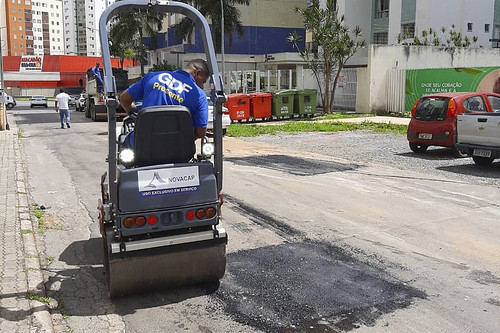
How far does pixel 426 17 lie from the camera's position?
39.1 metres

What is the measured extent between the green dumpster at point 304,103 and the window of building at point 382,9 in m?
21.4

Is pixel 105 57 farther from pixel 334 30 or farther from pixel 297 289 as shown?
pixel 334 30

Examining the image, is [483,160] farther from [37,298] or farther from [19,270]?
[37,298]

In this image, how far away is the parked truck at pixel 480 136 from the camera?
1112 cm

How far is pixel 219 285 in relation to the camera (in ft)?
16.5

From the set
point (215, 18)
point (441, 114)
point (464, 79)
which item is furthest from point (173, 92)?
point (215, 18)

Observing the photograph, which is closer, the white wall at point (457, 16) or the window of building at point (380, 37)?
the white wall at point (457, 16)

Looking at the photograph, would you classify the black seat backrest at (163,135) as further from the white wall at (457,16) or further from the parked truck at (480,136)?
the white wall at (457,16)

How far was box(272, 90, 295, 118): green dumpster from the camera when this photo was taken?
25438mm

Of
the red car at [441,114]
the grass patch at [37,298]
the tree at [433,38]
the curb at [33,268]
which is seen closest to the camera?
the curb at [33,268]

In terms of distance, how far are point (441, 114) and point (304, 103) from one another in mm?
13576

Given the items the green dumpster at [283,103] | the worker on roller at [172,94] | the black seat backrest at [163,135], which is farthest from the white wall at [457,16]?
the black seat backrest at [163,135]

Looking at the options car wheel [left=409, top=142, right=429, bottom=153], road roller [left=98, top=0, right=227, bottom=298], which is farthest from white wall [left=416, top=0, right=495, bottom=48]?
road roller [left=98, top=0, right=227, bottom=298]

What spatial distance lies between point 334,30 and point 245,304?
972 inches
